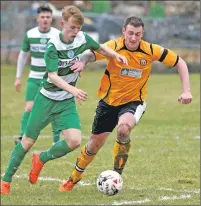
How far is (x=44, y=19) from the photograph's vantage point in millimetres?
11938

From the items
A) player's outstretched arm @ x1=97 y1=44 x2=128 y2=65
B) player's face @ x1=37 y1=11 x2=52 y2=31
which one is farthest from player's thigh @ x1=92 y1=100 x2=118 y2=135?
player's face @ x1=37 y1=11 x2=52 y2=31

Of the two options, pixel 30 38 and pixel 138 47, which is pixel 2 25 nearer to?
pixel 30 38

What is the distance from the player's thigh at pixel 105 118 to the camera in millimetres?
8742

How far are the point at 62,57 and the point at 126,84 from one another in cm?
83

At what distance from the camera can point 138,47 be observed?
850 centimetres

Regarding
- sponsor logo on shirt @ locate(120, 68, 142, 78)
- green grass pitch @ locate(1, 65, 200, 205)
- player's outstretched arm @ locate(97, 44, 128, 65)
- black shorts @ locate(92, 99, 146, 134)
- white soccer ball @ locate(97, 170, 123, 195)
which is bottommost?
green grass pitch @ locate(1, 65, 200, 205)

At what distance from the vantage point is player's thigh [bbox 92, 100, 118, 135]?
8742mm

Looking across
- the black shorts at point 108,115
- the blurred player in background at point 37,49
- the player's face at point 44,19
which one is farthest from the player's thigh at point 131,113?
the player's face at point 44,19

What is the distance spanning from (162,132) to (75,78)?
582 cm

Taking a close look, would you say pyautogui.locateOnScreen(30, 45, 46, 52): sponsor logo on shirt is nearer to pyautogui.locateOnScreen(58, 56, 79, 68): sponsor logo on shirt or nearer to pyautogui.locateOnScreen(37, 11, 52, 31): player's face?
pyautogui.locateOnScreen(37, 11, 52, 31): player's face

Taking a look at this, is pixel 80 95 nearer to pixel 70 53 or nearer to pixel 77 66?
pixel 77 66

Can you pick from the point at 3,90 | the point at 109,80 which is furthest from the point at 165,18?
the point at 109,80

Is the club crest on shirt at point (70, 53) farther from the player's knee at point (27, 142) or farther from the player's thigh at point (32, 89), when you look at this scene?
the player's thigh at point (32, 89)

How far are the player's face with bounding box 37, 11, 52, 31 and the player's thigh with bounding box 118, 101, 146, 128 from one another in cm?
359
